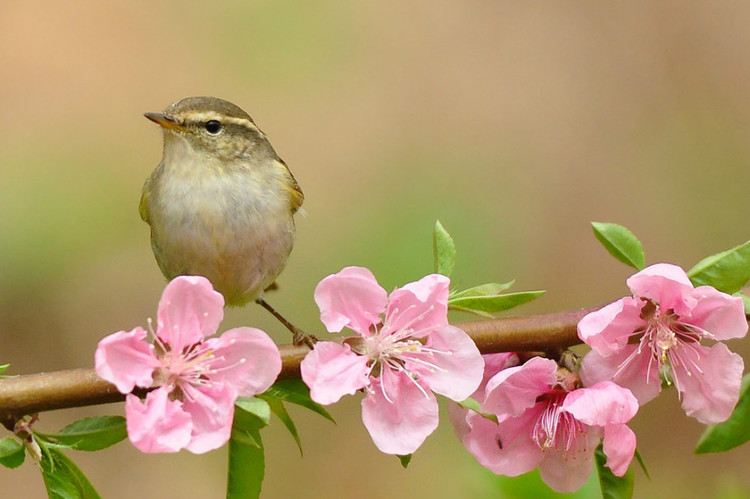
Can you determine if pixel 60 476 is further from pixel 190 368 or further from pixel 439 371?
pixel 439 371

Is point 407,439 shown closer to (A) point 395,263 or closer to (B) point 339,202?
(A) point 395,263

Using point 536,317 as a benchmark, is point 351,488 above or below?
below

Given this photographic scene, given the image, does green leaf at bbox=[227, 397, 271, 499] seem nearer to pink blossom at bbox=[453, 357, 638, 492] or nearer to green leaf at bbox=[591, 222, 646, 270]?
pink blossom at bbox=[453, 357, 638, 492]

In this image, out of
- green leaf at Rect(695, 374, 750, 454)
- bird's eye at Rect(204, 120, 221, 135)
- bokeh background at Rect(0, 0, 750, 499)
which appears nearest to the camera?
green leaf at Rect(695, 374, 750, 454)

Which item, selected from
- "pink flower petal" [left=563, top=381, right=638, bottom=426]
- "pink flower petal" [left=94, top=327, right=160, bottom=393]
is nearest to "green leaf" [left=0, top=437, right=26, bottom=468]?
"pink flower petal" [left=94, top=327, right=160, bottom=393]

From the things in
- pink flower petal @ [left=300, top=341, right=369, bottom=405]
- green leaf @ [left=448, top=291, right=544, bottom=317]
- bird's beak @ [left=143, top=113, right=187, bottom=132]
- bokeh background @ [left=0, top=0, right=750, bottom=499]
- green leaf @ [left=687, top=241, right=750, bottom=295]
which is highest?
bird's beak @ [left=143, top=113, right=187, bottom=132]

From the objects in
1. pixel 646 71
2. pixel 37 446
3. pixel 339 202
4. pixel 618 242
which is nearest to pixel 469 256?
pixel 339 202
